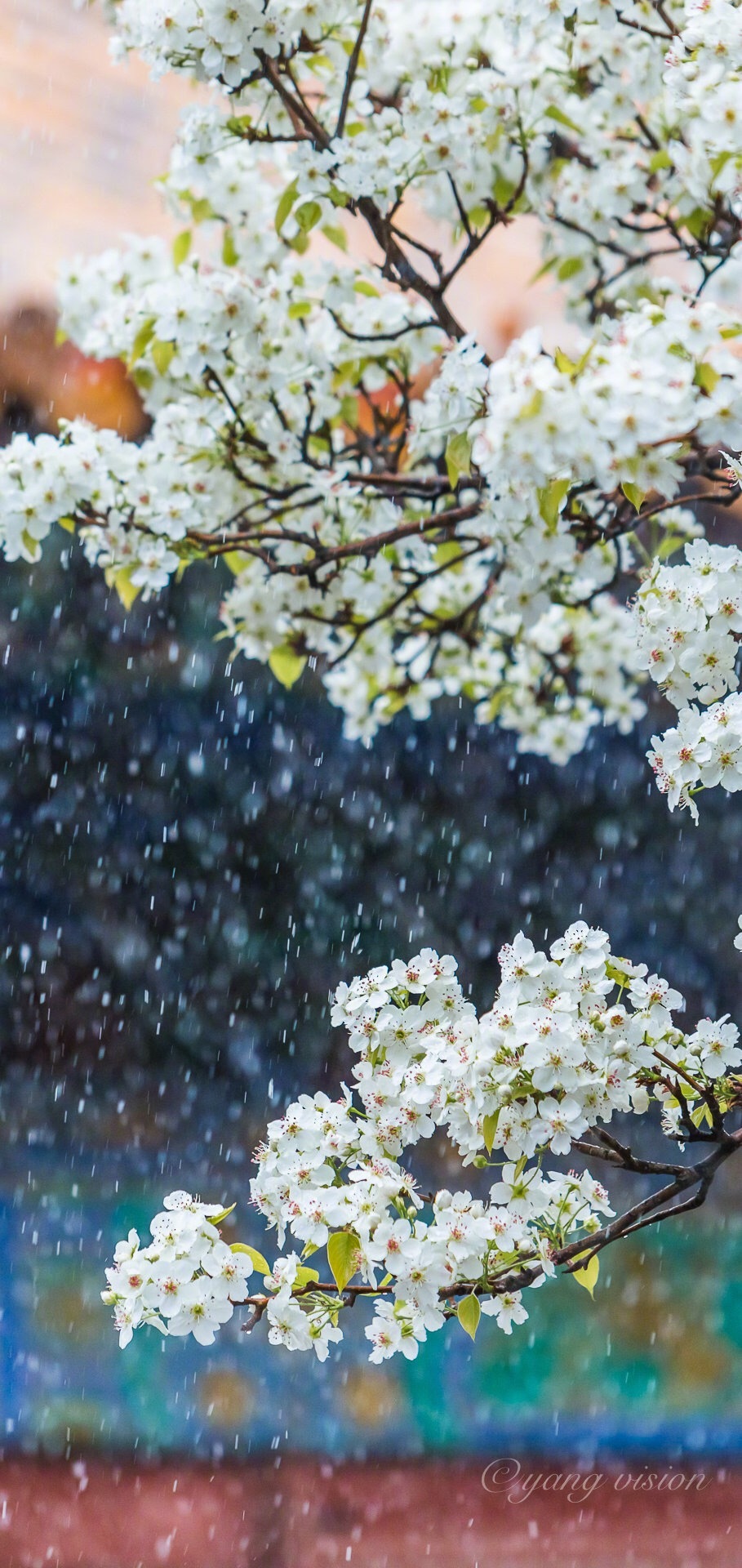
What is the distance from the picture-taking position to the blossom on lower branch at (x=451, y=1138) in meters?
0.81

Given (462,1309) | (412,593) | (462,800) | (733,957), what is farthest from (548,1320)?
(462,1309)

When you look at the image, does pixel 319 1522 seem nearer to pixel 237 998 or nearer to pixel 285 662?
pixel 237 998

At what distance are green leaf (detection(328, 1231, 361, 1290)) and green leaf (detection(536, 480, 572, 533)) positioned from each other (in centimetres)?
46

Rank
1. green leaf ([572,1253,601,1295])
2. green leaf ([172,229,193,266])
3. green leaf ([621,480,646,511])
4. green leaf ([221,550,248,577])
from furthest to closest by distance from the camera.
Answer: green leaf ([221,550,248,577])
green leaf ([172,229,193,266])
green leaf ([572,1253,601,1295])
green leaf ([621,480,646,511])

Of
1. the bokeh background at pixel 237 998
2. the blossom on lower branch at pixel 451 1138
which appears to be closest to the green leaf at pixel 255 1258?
the blossom on lower branch at pixel 451 1138

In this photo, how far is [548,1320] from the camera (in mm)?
2945

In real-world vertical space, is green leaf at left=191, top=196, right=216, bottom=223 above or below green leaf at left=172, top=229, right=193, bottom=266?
above

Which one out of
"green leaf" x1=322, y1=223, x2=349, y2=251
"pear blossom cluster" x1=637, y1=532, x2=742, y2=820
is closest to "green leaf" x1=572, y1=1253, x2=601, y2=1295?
"pear blossom cluster" x1=637, y1=532, x2=742, y2=820

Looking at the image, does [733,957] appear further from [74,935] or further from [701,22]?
[701,22]

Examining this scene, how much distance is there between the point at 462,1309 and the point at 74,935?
2542 millimetres

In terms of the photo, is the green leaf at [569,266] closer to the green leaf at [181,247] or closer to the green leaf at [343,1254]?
the green leaf at [181,247]

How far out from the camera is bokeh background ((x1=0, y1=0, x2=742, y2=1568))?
2.83m

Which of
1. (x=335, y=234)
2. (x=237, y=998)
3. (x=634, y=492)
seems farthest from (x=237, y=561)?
(x=237, y=998)

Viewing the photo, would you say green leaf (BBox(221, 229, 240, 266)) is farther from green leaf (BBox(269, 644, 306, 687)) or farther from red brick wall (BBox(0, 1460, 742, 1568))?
red brick wall (BBox(0, 1460, 742, 1568))
